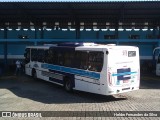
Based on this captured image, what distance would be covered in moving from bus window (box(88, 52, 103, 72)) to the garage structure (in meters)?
13.4

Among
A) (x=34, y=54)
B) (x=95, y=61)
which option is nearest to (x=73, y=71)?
(x=95, y=61)

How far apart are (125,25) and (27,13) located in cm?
1250

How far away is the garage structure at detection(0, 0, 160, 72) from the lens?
2753 centimetres

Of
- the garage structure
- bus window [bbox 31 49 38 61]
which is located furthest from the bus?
the garage structure

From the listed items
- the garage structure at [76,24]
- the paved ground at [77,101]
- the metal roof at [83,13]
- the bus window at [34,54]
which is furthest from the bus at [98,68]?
the garage structure at [76,24]

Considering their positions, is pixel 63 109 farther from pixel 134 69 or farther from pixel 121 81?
pixel 134 69

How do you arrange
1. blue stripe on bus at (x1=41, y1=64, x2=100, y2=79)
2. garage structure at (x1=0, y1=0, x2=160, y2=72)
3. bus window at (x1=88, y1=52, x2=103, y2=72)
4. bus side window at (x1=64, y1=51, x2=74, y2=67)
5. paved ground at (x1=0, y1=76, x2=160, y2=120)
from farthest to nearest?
garage structure at (x1=0, y1=0, x2=160, y2=72) < bus side window at (x1=64, y1=51, x2=74, y2=67) < blue stripe on bus at (x1=41, y1=64, x2=100, y2=79) < bus window at (x1=88, y1=52, x2=103, y2=72) < paved ground at (x1=0, y1=76, x2=160, y2=120)

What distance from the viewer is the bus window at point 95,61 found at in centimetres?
1329

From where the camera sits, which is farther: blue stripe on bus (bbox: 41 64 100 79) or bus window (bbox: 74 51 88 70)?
bus window (bbox: 74 51 88 70)

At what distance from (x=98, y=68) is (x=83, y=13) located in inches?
653

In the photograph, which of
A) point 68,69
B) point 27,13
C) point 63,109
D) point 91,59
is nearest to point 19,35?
point 27,13

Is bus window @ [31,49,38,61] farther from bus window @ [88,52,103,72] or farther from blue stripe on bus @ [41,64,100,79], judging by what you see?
bus window @ [88,52,103,72]

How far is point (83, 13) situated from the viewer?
2909cm

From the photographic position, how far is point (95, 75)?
1352 centimetres
